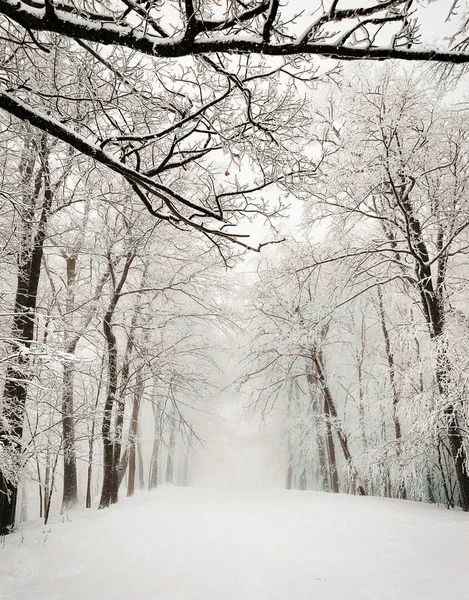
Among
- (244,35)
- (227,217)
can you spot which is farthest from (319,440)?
(244,35)

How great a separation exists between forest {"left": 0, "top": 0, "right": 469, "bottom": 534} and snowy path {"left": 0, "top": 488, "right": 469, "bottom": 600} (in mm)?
1161

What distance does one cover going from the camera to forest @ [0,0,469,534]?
2.13m

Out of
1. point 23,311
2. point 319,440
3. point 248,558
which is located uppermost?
point 23,311

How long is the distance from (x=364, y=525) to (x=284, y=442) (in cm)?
1291

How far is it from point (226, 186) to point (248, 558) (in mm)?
4736

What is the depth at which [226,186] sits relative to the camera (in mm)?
5367

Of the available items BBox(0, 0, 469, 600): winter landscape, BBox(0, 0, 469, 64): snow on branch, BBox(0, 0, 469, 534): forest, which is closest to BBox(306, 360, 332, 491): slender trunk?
BBox(0, 0, 469, 534): forest

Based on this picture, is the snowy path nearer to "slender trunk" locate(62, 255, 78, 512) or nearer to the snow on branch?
"slender trunk" locate(62, 255, 78, 512)

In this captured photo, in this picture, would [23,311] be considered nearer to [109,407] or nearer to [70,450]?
[70,450]

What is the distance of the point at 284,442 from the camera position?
17.5 meters

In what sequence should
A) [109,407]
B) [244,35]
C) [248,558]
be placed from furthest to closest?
[109,407] < [248,558] < [244,35]

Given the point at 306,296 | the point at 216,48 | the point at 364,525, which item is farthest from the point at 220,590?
the point at 306,296

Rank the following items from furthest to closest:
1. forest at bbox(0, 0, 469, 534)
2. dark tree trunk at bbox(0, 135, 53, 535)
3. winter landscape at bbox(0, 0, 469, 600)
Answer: dark tree trunk at bbox(0, 135, 53, 535) → winter landscape at bbox(0, 0, 469, 600) → forest at bbox(0, 0, 469, 534)

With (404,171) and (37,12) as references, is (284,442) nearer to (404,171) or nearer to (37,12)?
(404,171)
